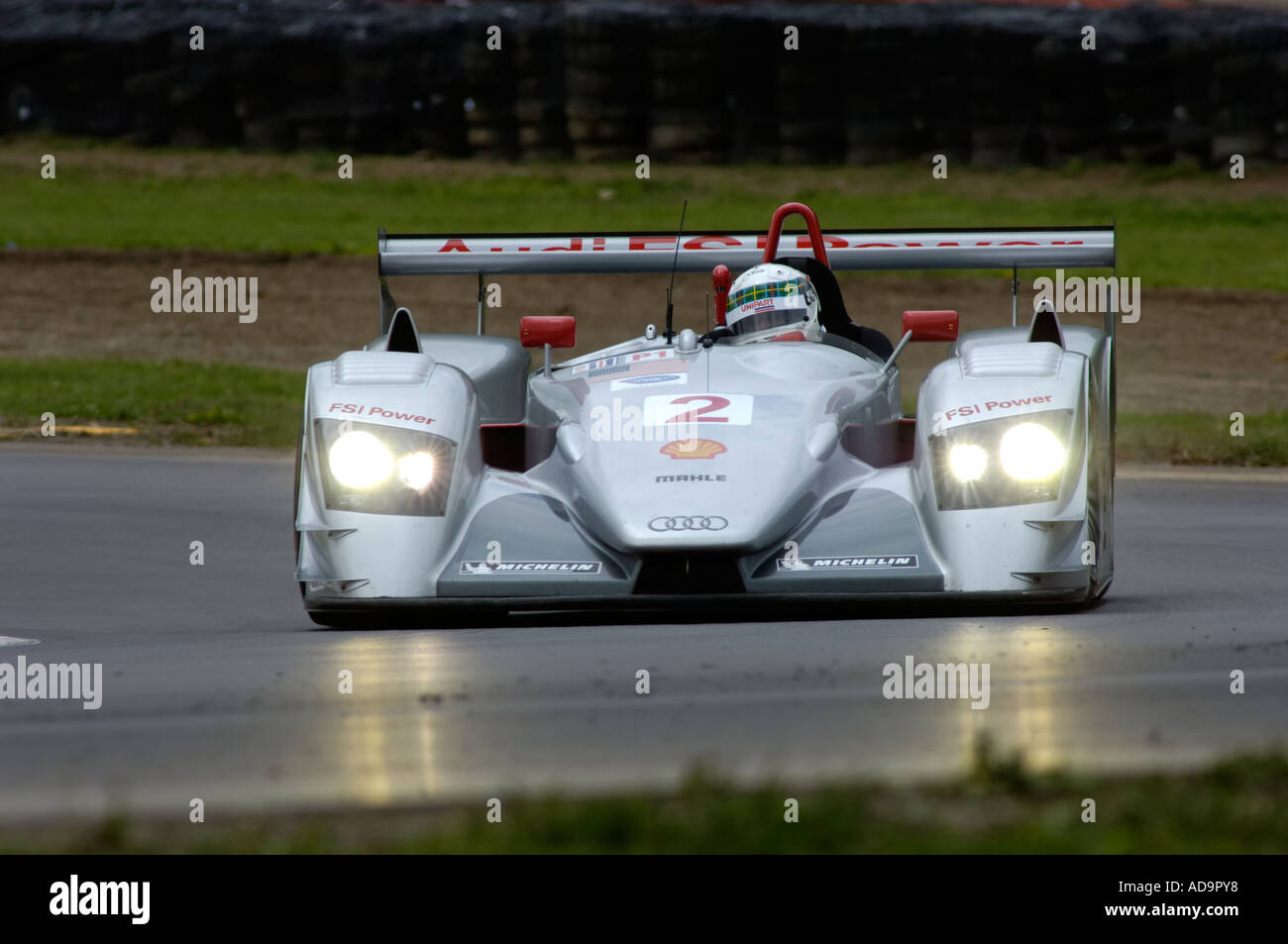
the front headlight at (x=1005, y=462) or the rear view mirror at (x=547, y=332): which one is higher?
the rear view mirror at (x=547, y=332)

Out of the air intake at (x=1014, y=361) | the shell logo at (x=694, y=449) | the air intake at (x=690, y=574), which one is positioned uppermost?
the air intake at (x=1014, y=361)

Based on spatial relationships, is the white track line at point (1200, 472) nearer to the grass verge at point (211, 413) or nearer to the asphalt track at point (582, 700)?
the grass verge at point (211, 413)

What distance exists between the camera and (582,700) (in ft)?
15.8

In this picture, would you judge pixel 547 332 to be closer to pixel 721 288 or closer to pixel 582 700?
pixel 721 288

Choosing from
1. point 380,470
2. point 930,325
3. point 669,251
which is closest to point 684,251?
point 669,251

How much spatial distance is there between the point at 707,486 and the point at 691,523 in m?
0.17

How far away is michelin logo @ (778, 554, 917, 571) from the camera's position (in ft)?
20.6

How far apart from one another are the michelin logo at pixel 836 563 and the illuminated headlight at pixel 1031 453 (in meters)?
0.44

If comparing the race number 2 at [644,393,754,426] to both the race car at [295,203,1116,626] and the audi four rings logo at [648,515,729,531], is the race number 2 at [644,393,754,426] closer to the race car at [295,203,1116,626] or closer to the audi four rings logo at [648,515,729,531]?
the race car at [295,203,1116,626]

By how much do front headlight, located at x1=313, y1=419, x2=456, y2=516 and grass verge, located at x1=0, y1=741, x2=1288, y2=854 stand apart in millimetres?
2828

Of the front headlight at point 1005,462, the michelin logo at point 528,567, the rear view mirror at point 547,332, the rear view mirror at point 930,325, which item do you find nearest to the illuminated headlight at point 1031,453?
the front headlight at point 1005,462

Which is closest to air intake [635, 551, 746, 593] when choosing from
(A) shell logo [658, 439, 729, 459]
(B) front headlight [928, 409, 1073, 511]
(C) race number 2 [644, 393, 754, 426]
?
(A) shell logo [658, 439, 729, 459]

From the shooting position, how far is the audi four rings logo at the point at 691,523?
243 inches

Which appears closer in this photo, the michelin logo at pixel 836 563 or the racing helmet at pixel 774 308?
the michelin logo at pixel 836 563
